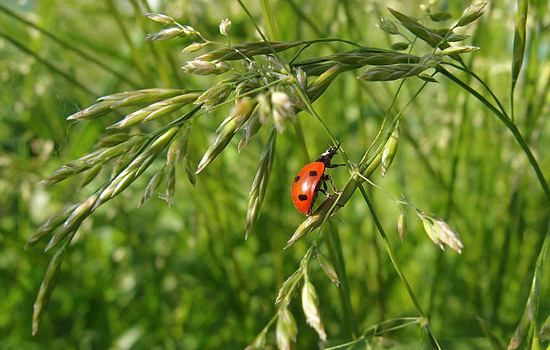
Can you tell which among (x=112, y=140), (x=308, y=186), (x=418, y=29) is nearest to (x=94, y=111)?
(x=112, y=140)

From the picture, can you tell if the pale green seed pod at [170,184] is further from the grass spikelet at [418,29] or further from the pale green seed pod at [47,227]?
the grass spikelet at [418,29]

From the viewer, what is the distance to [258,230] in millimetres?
1749

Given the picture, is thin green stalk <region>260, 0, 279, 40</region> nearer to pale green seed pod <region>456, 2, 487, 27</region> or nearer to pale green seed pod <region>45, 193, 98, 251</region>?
pale green seed pod <region>456, 2, 487, 27</region>

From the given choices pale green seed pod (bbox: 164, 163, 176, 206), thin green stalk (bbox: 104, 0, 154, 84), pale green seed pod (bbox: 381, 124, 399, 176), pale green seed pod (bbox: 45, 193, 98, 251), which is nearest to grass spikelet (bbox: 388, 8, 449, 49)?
pale green seed pod (bbox: 381, 124, 399, 176)

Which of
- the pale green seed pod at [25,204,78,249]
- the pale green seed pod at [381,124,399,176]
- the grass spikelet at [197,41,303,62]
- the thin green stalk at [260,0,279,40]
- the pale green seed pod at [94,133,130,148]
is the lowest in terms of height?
the pale green seed pod at [25,204,78,249]

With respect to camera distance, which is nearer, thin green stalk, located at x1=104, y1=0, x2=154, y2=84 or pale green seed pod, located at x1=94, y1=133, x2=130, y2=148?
pale green seed pod, located at x1=94, y1=133, x2=130, y2=148

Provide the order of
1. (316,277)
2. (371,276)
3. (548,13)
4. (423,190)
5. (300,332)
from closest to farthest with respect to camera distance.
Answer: (548,13) → (300,332) → (316,277) → (371,276) → (423,190)

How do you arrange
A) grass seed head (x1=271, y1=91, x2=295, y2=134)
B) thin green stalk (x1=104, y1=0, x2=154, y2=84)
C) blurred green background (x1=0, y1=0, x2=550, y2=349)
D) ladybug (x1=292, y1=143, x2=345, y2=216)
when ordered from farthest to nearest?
blurred green background (x1=0, y1=0, x2=550, y2=349) < thin green stalk (x1=104, y1=0, x2=154, y2=84) < ladybug (x1=292, y1=143, x2=345, y2=216) < grass seed head (x1=271, y1=91, x2=295, y2=134)

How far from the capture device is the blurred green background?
1.40 metres

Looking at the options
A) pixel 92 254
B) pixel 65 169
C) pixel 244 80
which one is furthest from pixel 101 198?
pixel 92 254

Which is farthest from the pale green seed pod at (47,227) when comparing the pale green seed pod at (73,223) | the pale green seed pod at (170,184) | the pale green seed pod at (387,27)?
the pale green seed pod at (387,27)

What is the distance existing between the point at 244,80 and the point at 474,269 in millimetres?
1120

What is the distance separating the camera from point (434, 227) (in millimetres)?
612

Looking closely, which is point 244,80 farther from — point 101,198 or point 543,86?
point 543,86
